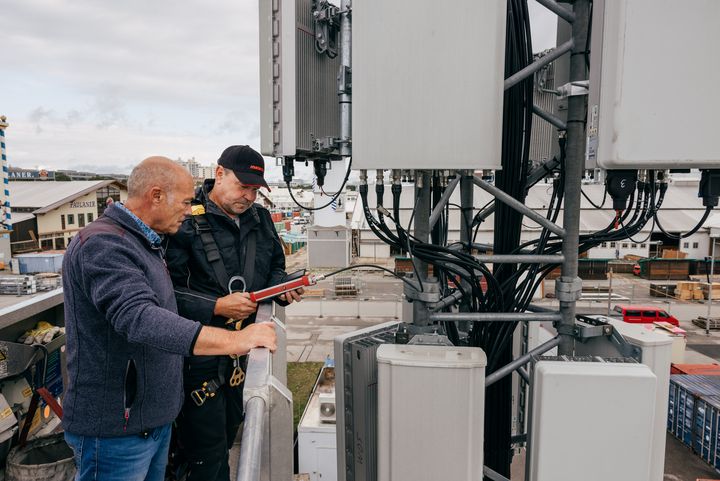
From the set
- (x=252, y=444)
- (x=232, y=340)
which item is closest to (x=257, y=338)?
(x=232, y=340)

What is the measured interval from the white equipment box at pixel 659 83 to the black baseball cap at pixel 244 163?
1957mm

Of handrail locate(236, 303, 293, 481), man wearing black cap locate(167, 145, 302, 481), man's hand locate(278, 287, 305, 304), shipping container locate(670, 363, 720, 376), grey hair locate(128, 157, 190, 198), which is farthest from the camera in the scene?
shipping container locate(670, 363, 720, 376)

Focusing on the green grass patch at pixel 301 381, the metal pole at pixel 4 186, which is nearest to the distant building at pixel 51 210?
the metal pole at pixel 4 186

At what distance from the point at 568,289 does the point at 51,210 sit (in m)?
30.2

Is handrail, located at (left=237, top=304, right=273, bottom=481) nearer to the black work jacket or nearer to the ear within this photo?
the ear

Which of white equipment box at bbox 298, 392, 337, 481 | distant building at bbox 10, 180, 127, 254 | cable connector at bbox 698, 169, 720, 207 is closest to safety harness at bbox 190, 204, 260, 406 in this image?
cable connector at bbox 698, 169, 720, 207

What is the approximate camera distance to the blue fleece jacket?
5.90ft

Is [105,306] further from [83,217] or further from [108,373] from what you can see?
[83,217]

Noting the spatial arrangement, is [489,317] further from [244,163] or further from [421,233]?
[244,163]

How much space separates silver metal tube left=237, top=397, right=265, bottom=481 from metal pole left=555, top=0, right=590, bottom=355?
6.37 feet

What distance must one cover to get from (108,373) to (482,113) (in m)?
2.05

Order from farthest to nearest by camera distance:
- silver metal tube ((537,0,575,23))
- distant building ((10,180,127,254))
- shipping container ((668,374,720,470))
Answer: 1. distant building ((10,180,127,254))
2. shipping container ((668,374,720,470))
3. silver metal tube ((537,0,575,23))

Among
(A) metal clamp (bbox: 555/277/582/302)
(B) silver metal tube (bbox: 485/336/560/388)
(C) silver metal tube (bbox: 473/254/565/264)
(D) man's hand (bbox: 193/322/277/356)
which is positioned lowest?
(B) silver metal tube (bbox: 485/336/560/388)

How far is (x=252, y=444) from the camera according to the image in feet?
3.81
